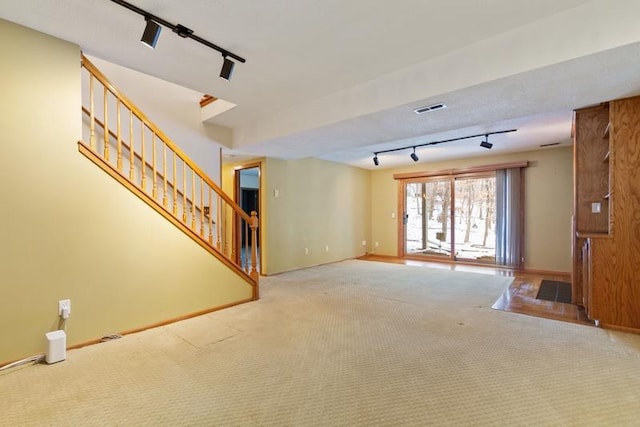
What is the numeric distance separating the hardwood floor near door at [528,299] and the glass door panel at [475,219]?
525 millimetres

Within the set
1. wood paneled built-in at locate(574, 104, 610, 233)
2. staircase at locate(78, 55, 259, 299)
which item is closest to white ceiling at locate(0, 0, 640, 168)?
staircase at locate(78, 55, 259, 299)

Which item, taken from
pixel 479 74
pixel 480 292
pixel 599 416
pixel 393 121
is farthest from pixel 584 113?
pixel 599 416

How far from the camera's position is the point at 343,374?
209cm

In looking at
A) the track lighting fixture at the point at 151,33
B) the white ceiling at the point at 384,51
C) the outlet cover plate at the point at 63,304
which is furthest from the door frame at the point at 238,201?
the track lighting fixture at the point at 151,33

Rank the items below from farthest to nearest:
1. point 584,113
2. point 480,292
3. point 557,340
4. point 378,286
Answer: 1. point 378,286
2. point 480,292
3. point 584,113
4. point 557,340

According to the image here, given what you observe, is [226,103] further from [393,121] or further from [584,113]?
[584,113]

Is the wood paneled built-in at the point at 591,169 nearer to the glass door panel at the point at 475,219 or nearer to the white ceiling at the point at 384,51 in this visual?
the white ceiling at the point at 384,51

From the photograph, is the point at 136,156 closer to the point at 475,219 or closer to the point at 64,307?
the point at 64,307

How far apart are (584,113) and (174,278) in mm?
4911

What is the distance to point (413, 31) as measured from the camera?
2.25 m

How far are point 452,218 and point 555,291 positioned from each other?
2.74 metres

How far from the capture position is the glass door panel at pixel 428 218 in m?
7.03

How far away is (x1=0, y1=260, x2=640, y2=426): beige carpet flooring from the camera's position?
1.68m

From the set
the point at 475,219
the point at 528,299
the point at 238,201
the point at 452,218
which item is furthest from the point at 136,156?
the point at 475,219
